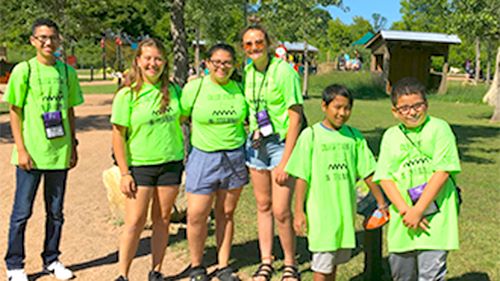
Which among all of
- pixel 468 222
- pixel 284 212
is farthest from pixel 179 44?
pixel 468 222

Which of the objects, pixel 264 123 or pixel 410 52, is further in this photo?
pixel 410 52

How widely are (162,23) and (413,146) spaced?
45337mm

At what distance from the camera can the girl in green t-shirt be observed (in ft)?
12.3

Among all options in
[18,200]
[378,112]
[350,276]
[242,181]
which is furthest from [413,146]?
[378,112]

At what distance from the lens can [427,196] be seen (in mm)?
2930

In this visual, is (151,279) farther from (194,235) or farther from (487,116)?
(487,116)

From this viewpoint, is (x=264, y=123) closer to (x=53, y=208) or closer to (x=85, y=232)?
(x=53, y=208)

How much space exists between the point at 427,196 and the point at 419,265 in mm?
431

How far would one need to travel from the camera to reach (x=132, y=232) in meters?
3.94

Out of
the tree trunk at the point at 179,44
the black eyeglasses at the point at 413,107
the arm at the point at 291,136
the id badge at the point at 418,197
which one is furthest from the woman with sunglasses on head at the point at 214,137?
the tree trunk at the point at 179,44

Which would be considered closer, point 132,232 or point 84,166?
point 132,232

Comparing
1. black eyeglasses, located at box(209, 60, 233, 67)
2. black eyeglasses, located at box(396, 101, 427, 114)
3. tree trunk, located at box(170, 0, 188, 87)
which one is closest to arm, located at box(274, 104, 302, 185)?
black eyeglasses, located at box(209, 60, 233, 67)

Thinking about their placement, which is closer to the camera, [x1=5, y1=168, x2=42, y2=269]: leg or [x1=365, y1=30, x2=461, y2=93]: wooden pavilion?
[x1=5, y1=168, x2=42, y2=269]: leg

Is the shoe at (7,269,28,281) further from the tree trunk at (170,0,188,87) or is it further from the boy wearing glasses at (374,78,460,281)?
the tree trunk at (170,0,188,87)
